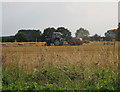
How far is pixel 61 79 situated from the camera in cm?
498

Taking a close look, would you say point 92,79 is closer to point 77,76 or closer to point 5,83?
point 77,76

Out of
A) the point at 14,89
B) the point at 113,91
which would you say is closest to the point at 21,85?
the point at 14,89

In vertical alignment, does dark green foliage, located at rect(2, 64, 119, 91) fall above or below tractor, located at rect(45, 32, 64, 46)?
below

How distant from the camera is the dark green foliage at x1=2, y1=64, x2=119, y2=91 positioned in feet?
15.3

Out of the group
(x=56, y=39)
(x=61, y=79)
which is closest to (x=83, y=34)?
(x=61, y=79)

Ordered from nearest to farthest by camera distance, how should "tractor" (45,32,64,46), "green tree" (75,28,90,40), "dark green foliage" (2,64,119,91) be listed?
"dark green foliage" (2,64,119,91) < "green tree" (75,28,90,40) < "tractor" (45,32,64,46)

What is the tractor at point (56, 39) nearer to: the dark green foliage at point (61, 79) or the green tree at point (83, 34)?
the green tree at point (83, 34)

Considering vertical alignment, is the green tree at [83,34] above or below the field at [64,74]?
above

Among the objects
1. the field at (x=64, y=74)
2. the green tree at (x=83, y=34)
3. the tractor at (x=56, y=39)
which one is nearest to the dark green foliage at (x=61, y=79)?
the field at (x=64, y=74)

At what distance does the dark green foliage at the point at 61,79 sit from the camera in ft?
15.3

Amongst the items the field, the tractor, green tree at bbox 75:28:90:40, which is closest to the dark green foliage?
the field

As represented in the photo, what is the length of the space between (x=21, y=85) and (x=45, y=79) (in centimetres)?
78

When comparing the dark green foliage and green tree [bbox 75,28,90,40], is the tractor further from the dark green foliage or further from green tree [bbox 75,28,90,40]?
the dark green foliage

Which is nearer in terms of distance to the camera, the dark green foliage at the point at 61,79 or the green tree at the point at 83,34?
the dark green foliage at the point at 61,79
